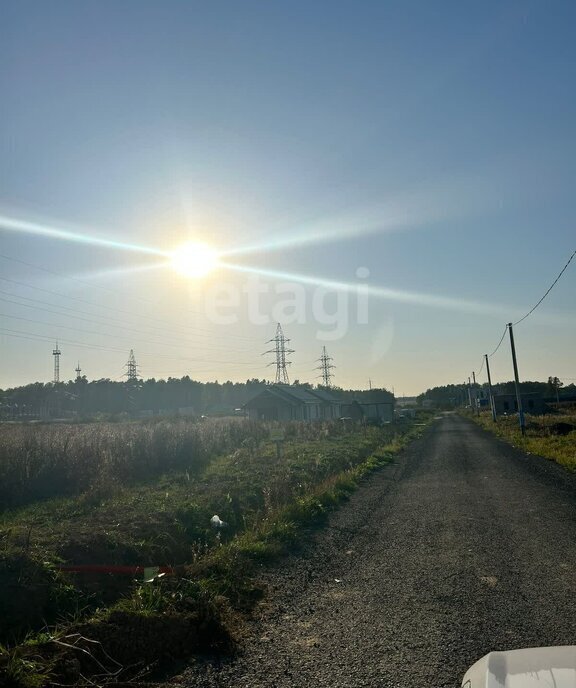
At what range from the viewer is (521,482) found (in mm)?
16281

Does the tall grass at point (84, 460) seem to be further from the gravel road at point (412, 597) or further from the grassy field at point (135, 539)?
the gravel road at point (412, 597)

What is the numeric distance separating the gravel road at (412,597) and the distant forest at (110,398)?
209ft

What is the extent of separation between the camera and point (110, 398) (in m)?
95.8

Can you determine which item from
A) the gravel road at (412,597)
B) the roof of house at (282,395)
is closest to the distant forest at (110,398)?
the roof of house at (282,395)

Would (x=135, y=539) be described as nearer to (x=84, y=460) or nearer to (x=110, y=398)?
(x=84, y=460)

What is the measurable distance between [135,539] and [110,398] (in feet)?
296

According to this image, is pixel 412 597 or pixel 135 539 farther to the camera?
pixel 135 539

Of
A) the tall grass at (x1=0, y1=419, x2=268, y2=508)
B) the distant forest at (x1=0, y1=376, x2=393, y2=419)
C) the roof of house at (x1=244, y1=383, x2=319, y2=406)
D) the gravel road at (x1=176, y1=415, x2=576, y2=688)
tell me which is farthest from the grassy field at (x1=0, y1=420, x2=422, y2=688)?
the distant forest at (x1=0, y1=376, x2=393, y2=419)

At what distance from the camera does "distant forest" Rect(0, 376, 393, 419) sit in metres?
83.4

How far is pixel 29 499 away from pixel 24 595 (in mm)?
8091

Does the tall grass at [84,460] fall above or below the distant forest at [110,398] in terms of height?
below

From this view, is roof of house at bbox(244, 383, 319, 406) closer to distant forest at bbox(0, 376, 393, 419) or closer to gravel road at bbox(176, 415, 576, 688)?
distant forest at bbox(0, 376, 393, 419)

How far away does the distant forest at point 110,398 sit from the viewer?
8344cm

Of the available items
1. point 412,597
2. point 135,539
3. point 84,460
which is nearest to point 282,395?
point 84,460
